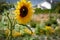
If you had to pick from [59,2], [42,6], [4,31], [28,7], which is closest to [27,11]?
[28,7]

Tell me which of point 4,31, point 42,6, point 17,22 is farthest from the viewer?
point 42,6

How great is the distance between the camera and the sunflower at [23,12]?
0.61 metres

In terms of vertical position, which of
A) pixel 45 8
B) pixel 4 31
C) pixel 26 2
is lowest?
pixel 45 8

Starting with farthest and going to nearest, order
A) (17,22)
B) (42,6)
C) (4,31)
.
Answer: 1. (42,6)
2. (4,31)
3. (17,22)

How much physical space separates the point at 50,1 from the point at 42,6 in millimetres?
199

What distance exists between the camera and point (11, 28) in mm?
637

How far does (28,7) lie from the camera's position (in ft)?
2.11

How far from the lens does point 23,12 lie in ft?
2.06

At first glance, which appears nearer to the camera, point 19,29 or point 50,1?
point 19,29

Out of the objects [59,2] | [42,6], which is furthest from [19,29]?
[59,2]

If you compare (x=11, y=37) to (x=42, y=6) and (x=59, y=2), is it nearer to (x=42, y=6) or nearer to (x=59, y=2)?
(x=42, y=6)

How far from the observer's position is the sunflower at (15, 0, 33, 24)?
2.01ft

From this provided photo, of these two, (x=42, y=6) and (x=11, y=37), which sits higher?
(x=11, y=37)

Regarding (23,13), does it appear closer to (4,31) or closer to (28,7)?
(28,7)
